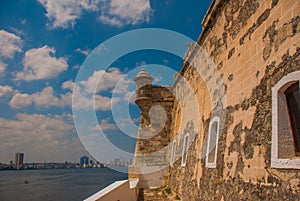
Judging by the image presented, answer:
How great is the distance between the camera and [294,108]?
3191 millimetres

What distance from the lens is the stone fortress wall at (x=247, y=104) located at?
3.10 metres

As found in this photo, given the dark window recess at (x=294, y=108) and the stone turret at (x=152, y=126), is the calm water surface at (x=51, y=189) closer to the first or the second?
the stone turret at (x=152, y=126)

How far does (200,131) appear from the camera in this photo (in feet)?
23.9

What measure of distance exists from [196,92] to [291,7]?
5412 mm

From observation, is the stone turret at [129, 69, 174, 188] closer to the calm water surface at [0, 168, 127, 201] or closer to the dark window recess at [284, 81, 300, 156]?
the dark window recess at [284, 81, 300, 156]

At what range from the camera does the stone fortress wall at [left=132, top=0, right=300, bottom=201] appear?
10.2ft

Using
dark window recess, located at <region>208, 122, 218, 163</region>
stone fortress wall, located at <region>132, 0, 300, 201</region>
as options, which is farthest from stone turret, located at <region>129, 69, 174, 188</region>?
dark window recess, located at <region>208, 122, 218, 163</region>

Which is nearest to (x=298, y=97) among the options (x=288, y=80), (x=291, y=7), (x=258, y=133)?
(x=288, y=80)

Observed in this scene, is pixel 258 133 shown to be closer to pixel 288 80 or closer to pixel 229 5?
pixel 288 80

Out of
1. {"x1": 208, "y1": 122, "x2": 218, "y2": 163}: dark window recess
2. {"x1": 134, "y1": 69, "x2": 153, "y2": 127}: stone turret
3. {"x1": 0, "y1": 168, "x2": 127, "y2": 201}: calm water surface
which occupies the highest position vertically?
{"x1": 134, "y1": 69, "x2": 153, "y2": 127}: stone turret

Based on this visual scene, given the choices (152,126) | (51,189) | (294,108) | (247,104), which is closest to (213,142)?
(247,104)

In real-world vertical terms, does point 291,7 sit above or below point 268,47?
above

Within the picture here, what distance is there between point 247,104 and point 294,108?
99 cm

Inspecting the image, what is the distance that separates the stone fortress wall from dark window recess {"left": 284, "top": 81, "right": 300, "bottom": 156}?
0.04 metres
